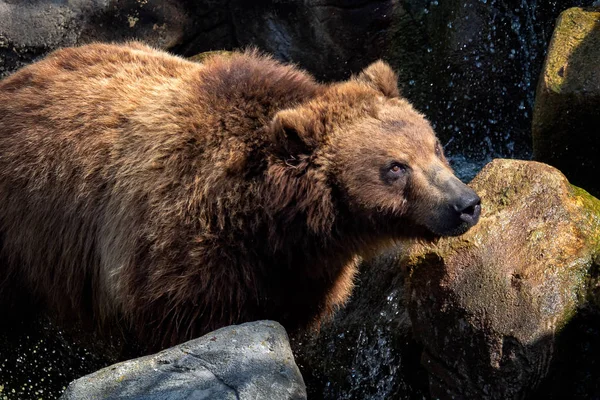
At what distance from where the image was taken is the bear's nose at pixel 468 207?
5547 millimetres

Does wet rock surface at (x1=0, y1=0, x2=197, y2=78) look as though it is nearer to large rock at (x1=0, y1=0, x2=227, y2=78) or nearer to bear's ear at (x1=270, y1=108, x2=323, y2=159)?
large rock at (x1=0, y1=0, x2=227, y2=78)

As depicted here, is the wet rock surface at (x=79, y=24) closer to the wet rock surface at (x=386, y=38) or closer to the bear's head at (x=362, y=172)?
the wet rock surface at (x=386, y=38)

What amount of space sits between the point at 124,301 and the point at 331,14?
503 centimetres

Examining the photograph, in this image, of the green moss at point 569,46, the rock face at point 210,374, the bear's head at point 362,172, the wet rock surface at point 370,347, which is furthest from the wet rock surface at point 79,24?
the rock face at point 210,374

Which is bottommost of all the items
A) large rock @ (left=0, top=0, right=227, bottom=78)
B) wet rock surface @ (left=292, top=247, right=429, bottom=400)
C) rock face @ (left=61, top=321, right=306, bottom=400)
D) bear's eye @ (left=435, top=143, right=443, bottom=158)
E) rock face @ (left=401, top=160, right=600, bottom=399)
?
wet rock surface @ (left=292, top=247, right=429, bottom=400)

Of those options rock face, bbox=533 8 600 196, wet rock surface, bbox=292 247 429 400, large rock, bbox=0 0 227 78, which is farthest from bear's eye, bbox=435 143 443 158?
large rock, bbox=0 0 227 78

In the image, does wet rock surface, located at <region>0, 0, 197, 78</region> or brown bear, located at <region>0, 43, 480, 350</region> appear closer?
brown bear, located at <region>0, 43, 480, 350</region>

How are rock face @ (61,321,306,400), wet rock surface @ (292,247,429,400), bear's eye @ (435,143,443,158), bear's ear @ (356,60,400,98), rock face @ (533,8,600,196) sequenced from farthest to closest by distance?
rock face @ (533,8,600,196), wet rock surface @ (292,247,429,400), bear's ear @ (356,60,400,98), bear's eye @ (435,143,443,158), rock face @ (61,321,306,400)

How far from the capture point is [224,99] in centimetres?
609

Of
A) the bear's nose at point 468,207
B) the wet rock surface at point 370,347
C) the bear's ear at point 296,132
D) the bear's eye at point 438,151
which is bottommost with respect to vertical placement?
the wet rock surface at point 370,347

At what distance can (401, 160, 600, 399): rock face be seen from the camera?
571 cm

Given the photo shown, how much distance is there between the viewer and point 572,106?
7.40 meters

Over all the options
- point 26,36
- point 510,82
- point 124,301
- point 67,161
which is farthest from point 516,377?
point 26,36

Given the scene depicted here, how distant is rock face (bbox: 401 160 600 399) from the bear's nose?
464 mm
